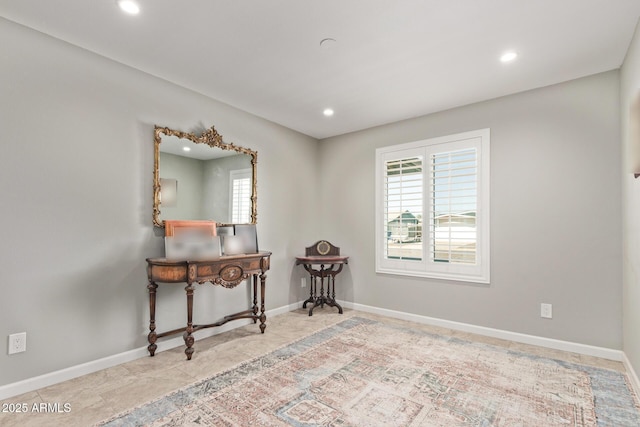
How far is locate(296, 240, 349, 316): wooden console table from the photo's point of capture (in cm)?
421

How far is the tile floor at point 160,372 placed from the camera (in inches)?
77.0

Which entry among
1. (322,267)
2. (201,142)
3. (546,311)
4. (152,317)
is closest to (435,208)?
(546,311)

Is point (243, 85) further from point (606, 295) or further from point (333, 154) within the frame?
point (606, 295)

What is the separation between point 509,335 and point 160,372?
3.23 meters

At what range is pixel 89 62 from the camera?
8.38ft

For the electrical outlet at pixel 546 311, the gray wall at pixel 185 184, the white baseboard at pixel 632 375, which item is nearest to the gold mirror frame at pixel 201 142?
the gray wall at pixel 185 184

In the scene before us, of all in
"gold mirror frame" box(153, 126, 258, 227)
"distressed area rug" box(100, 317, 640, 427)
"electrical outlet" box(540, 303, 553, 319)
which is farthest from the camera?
"electrical outlet" box(540, 303, 553, 319)

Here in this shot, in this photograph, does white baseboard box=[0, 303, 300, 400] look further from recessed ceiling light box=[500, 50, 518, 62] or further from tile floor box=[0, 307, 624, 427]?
recessed ceiling light box=[500, 50, 518, 62]

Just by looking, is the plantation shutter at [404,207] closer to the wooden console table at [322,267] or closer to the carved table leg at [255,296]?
the wooden console table at [322,267]

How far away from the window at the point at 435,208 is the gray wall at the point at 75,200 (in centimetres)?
238

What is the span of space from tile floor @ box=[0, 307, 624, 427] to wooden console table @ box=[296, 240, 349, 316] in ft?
1.79

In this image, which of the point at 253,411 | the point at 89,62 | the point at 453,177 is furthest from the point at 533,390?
the point at 89,62

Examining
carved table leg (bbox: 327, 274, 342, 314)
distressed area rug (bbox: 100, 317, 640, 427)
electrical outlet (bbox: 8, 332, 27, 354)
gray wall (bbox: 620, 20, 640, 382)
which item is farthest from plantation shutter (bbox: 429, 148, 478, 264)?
electrical outlet (bbox: 8, 332, 27, 354)

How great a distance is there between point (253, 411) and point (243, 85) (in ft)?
8.98
